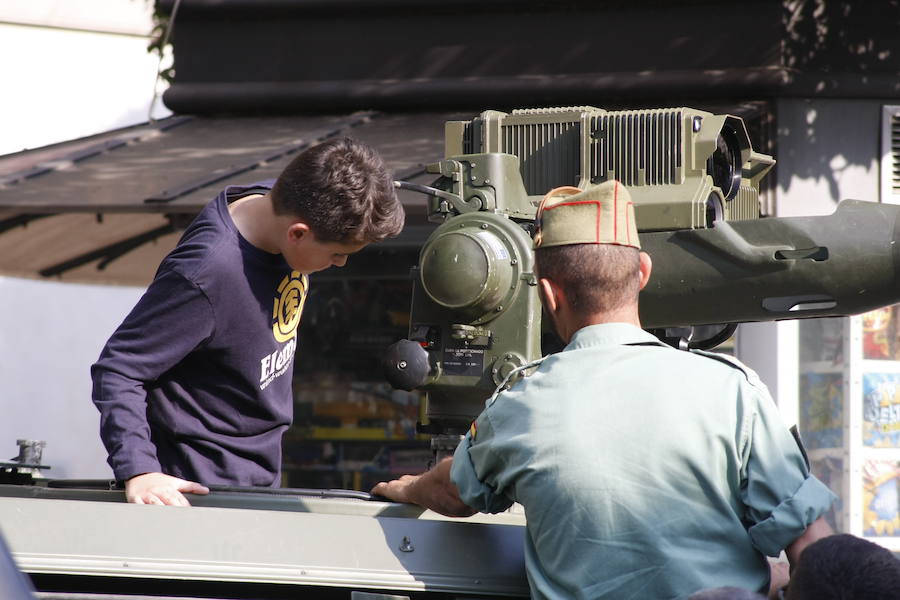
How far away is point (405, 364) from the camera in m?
2.79

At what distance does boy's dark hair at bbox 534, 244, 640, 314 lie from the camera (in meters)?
2.12

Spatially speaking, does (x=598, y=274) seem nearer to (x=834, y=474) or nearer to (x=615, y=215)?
(x=615, y=215)

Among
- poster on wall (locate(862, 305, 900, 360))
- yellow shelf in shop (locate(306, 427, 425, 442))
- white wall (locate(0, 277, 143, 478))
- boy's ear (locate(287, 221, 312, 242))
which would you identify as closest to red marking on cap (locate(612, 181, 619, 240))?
boy's ear (locate(287, 221, 312, 242))

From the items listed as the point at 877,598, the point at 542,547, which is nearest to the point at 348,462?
the point at 542,547

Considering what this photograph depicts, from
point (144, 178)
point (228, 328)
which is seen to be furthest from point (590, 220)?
point (144, 178)

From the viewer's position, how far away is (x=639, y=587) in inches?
77.4

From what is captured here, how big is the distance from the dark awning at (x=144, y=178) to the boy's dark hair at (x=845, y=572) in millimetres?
4298

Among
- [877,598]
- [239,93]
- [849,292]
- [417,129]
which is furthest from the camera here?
[239,93]

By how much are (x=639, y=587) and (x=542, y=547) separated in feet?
0.63

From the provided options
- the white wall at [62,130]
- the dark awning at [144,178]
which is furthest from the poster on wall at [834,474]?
the white wall at [62,130]

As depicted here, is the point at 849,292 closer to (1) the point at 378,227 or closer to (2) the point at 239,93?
(1) the point at 378,227

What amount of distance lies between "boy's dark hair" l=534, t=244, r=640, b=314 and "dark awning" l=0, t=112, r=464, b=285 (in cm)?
351

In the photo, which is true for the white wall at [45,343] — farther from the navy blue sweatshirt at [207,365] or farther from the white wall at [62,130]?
the navy blue sweatshirt at [207,365]

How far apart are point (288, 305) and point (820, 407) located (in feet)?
15.2
